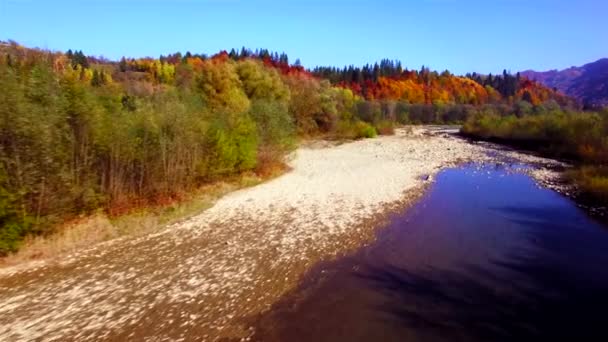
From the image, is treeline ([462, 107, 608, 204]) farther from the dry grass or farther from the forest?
the dry grass

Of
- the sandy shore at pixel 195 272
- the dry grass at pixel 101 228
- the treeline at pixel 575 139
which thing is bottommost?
the sandy shore at pixel 195 272

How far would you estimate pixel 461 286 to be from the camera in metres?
11.2

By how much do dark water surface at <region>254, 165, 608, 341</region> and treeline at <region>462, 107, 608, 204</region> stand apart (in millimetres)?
8290

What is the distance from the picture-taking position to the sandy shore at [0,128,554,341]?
28.5 feet

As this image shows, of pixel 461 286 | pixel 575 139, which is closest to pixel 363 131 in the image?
pixel 575 139

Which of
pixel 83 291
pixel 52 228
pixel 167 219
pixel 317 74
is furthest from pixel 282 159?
pixel 317 74

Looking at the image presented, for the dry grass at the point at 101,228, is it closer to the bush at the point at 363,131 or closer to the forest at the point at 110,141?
the forest at the point at 110,141

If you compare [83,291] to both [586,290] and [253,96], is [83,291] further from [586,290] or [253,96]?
[253,96]

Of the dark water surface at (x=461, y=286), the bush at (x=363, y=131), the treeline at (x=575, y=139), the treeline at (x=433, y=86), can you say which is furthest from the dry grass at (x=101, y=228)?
the treeline at (x=433, y=86)

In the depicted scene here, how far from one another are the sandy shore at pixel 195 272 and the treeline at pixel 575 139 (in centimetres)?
1289

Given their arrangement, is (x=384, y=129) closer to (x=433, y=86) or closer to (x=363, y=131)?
(x=363, y=131)

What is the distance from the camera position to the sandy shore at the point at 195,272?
8672 millimetres

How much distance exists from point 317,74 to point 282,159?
119 m

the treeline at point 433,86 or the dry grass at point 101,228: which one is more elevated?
the treeline at point 433,86
